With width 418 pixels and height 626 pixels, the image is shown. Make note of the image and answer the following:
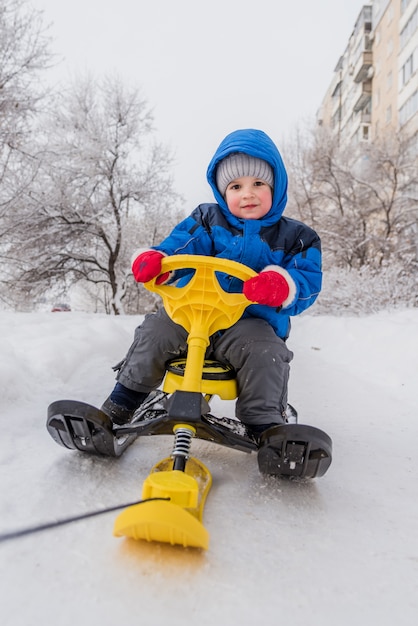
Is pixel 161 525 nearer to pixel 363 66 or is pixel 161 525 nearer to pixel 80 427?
pixel 80 427

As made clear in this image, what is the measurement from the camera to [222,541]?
3.82 feet

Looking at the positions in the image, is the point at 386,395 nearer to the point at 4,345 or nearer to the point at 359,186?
the point at 4,345

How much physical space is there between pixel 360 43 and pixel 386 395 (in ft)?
100

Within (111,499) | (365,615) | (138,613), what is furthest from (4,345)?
(365,615)

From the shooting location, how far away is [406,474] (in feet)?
5.96

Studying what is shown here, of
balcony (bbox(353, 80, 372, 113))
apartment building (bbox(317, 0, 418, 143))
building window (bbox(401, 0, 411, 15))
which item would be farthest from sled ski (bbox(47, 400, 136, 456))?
balcony (bbox(353, 80, 372, 113))

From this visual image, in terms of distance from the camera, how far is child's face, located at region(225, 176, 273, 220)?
7.01ft

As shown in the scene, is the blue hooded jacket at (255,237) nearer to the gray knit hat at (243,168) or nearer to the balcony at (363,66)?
the gray knit hat at (243,168)

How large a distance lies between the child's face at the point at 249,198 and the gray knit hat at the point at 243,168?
0.07 ft

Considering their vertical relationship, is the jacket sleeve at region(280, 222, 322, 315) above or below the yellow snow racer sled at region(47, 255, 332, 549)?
above

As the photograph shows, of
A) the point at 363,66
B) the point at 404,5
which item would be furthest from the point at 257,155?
the point at 363,66

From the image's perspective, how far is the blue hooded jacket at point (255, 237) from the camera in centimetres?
200

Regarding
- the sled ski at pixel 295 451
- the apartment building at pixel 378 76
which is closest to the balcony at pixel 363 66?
the apartment building at pixel 378 76

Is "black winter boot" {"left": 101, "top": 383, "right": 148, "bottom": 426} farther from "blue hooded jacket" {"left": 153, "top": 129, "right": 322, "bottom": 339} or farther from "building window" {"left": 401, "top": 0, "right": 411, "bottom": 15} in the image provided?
"building window" {"left": 401, "top": 0, "right": 411, "bottom": 15}
